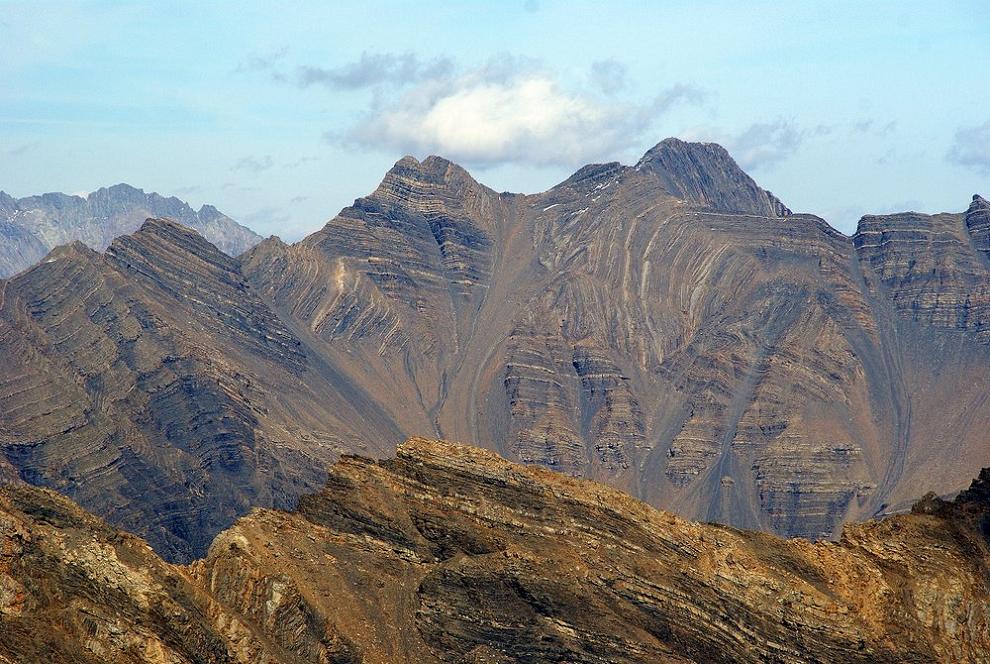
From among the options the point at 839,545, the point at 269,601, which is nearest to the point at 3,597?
the point at 269,601

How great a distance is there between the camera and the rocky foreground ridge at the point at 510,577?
80438 mm

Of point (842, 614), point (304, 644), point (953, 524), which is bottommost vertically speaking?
point (304, 644)

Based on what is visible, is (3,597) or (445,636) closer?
(3,597)

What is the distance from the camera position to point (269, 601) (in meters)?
86.6

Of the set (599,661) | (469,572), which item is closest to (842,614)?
(599,661)

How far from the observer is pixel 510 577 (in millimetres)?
91750

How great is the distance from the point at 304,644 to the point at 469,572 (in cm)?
1180

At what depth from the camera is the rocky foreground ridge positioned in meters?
80.4

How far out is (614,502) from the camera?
9388 cm

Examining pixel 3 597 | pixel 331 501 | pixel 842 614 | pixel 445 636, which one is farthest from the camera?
pixel 331 501

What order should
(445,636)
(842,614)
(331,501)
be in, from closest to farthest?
(842,614) < (445,636) < (331,501)

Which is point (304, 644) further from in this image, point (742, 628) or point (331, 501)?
point (742, 628)

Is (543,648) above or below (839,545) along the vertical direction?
below

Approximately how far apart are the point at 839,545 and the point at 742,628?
9630mm
